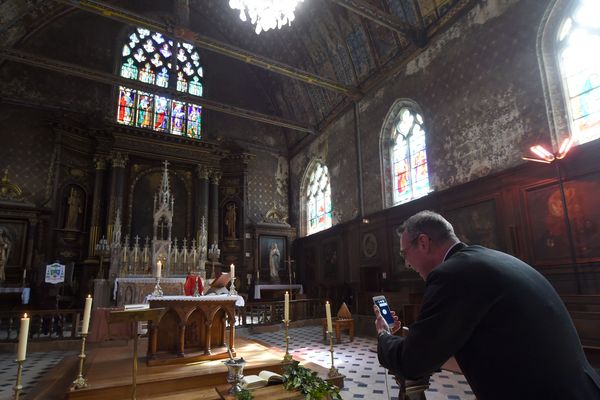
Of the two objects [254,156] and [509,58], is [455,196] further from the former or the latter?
[254,156]

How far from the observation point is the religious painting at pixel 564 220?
7051 mm

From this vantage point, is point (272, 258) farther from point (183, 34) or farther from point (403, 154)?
point (183, 34)

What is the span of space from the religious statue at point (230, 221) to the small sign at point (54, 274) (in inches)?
284

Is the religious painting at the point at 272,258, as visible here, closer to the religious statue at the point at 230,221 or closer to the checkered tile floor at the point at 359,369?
the religious statue at the point at 230,221

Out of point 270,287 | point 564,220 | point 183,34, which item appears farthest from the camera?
point 270,287

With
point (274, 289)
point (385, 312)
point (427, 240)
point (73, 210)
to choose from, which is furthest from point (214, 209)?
point (427, 240)

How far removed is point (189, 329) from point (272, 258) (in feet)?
38.9

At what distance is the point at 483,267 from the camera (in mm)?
1521

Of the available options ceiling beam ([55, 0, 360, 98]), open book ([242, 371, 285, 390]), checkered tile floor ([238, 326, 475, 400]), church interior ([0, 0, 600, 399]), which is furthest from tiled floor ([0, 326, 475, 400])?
ceiling beam ([55, 0, 360, 98])

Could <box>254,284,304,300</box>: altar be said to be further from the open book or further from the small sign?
the open book

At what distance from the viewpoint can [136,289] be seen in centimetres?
1252

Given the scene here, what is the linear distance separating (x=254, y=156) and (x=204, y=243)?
582 cm

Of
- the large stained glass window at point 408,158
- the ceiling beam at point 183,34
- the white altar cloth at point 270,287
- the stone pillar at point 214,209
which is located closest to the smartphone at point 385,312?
the large stained glass window at point 408,158

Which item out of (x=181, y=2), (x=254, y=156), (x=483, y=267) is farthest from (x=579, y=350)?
(x=254, y=156)
